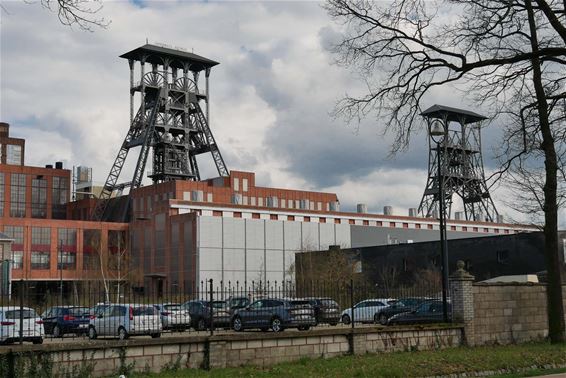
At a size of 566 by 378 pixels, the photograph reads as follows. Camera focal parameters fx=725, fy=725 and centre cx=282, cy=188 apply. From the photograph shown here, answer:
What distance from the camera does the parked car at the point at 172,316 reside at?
23.5 metres

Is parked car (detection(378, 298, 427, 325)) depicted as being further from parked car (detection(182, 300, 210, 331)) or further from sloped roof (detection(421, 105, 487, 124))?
sloped roof (detection(421, 105, 487, 124))

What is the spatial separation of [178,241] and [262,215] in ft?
57.7

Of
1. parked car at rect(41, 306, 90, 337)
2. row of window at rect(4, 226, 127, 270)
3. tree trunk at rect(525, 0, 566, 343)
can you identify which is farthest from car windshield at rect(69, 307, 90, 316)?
row of window at rect(4, 226, 127, 270)

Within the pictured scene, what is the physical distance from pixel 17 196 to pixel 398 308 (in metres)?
117

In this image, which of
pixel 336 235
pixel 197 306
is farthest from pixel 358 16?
pixel 336 235

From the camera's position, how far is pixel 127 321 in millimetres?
27297

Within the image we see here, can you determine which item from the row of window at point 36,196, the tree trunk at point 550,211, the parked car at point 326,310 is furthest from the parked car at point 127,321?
A: the row of window at point 36,196

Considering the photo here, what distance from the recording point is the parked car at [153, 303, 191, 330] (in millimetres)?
23531

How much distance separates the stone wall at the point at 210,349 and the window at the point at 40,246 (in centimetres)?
8801

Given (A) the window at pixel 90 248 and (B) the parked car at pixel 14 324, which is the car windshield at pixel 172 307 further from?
(A) the window at pixel 90 248

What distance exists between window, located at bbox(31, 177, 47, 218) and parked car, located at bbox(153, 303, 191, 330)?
4516 inches

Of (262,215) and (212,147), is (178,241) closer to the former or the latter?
(262,215)

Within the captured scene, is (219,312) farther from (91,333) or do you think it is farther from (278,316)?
(91,333)

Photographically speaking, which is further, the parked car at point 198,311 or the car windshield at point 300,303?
the car windshield at point 300,303
